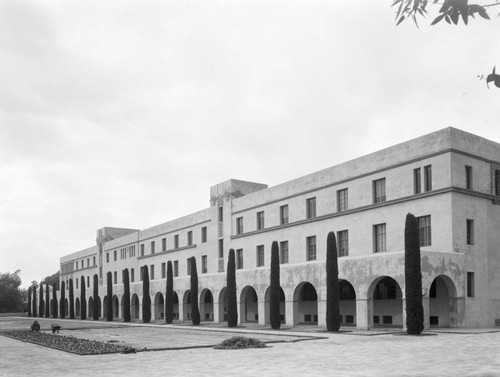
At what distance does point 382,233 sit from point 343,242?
12.8 ft

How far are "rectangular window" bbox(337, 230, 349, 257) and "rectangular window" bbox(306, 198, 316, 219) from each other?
3652 mm

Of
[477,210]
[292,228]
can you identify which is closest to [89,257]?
[292,228]

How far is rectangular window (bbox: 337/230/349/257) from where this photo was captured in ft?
141

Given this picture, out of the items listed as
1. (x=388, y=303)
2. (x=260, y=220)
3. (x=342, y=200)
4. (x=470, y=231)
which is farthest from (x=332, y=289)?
(x=260, y=220)

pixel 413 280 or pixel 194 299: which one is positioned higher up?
pixel 413 280

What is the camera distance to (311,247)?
153 feet

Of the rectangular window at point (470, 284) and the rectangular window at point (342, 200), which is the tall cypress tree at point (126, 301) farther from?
the rectangular window at point (470, 284)

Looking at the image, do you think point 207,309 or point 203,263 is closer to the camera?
point 207,309

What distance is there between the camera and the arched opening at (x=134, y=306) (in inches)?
2781

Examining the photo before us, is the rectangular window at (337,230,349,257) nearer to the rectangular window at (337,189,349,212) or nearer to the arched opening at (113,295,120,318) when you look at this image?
the rectangular window at (337,189,349,212)

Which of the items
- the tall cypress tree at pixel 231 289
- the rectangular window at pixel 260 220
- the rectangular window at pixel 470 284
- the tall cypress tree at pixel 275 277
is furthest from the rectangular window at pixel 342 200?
the rectangular window at pixel 260 220

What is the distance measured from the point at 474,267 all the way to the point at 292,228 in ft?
53.1

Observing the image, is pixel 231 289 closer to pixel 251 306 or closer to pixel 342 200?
pixel 251 306

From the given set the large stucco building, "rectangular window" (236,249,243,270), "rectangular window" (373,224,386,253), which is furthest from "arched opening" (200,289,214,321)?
"rectangular window" (373,224,386,253)
